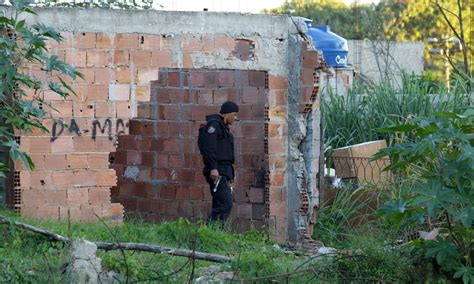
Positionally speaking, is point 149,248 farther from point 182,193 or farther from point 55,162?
point 182,193

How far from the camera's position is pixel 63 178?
11.1 meters

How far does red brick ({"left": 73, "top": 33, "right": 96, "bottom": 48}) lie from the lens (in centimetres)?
1111

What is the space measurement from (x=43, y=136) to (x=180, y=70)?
2.19 meters

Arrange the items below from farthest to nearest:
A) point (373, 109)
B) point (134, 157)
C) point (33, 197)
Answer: point (373, 109), point (134, 157), point (33, 197)

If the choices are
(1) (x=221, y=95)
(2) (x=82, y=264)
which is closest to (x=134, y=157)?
(1) (x=221, y=95)

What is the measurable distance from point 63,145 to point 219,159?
1.79 m

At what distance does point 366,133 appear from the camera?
14461 mm

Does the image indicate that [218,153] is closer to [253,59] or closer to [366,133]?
[253,59]

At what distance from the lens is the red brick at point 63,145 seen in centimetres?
1111

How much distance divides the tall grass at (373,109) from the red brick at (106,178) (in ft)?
12.5

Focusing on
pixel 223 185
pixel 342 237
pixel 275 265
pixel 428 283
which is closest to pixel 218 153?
pixel 223 185

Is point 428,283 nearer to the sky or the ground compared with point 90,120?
nearer to the ground

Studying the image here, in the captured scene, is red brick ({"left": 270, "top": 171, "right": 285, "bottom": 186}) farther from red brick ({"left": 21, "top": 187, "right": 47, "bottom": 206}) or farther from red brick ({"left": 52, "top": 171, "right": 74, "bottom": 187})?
red brick ({"left": 21, "top": 187, "right": 47, "bottom": 206})

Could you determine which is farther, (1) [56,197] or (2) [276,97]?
(2) [276,97]
